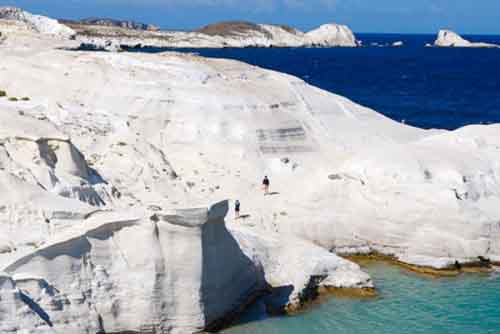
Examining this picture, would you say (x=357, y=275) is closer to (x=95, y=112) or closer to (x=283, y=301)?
(x=283, y=301)

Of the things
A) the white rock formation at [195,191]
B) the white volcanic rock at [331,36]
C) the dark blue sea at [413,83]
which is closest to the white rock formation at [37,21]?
the dark blue sea at [413,83]

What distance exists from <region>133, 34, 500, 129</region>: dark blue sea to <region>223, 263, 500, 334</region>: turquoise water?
3075 centimetres

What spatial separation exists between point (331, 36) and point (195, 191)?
526 feet

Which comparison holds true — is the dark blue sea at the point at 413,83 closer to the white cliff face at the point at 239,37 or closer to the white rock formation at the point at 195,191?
the white cliff face at the point at 239,37

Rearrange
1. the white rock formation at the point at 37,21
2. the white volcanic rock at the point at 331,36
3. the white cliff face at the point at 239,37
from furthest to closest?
the white volcanic rock at the point at 331,36
the white cliff face at the point at 239,37
the white rock formation at the point at 37,21

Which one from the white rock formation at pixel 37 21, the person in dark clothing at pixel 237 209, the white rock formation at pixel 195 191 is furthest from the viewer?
the white rock formation at pixel 37 21

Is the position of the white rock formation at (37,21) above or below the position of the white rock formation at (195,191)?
above

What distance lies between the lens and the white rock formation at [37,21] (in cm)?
13088

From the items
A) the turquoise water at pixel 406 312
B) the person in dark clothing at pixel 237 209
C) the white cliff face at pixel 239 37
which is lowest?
the turquoise water at pixel 406 312

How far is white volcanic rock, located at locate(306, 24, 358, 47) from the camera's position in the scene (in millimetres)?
180837

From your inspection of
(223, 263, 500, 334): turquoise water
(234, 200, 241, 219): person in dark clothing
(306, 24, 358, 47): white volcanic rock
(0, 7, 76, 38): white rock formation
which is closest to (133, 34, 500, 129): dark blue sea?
(0, 7, 76, 38): white rock formation

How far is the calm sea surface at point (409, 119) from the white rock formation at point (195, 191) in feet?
3.46

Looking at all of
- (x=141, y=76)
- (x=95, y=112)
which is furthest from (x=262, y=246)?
(x=141, y=76)

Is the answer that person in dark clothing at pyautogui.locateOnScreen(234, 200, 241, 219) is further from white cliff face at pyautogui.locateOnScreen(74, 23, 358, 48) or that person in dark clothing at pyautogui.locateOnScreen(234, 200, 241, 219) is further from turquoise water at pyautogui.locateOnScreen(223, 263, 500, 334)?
white cliff face at pyautogui.locateOnScreen(74, 23, 358, 48)
